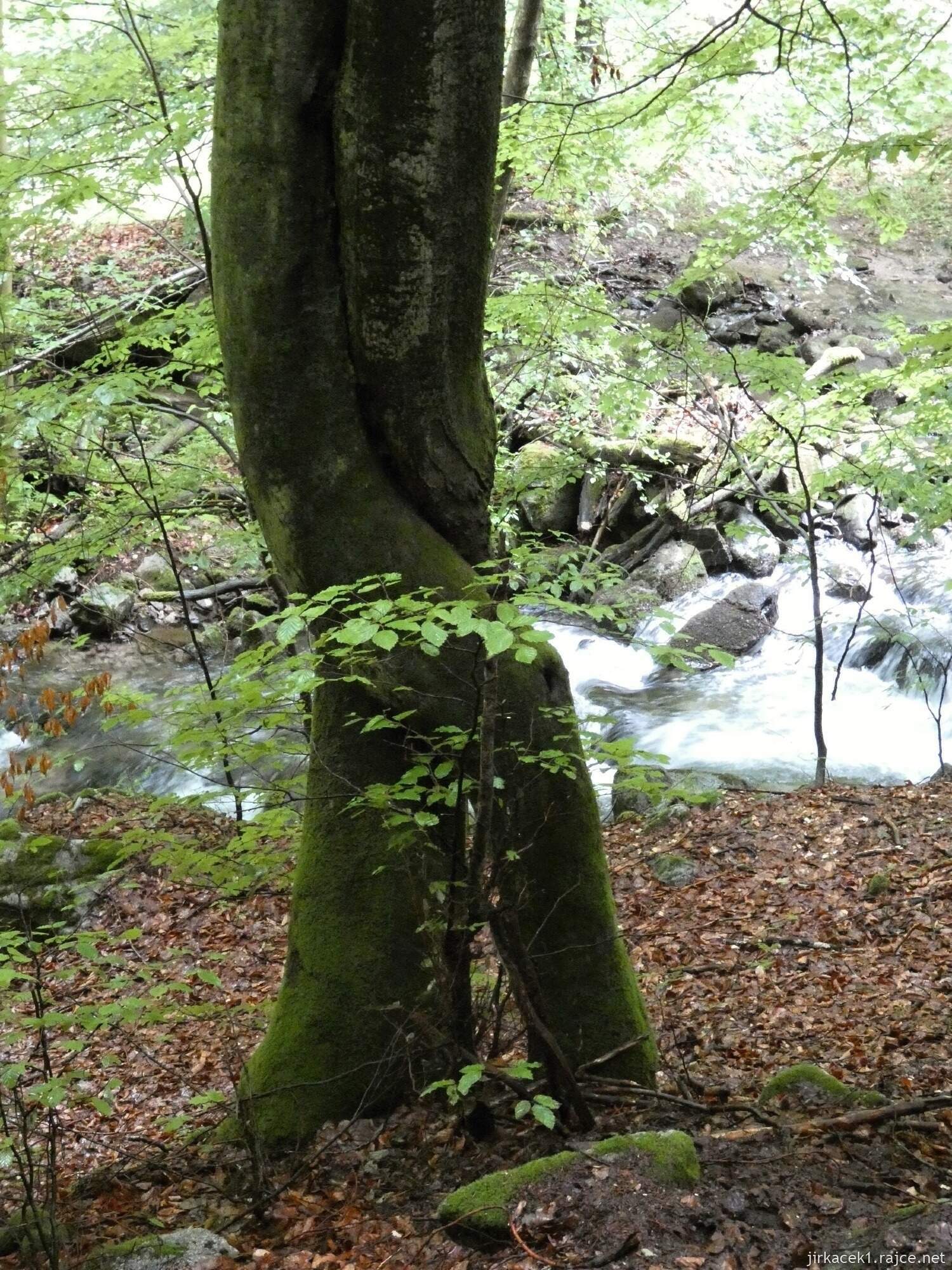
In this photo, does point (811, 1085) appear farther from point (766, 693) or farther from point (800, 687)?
point (800, 687)

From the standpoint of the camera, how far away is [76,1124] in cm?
431

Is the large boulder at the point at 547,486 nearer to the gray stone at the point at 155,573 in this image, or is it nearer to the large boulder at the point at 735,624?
the large boulder at the point at 735,624

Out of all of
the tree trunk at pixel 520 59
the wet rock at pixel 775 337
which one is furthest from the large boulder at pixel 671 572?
the tree trunk at pixel 520 59

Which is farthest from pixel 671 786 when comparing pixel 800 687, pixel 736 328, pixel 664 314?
pixel 736 328

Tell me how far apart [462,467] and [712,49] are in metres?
3.23

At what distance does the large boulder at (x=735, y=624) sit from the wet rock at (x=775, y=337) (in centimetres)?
679

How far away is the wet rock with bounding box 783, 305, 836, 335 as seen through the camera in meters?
18.5

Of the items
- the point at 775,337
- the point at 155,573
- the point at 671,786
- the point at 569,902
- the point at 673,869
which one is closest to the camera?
the point at 569,902

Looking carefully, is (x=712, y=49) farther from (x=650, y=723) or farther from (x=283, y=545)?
(x=650, y=723)

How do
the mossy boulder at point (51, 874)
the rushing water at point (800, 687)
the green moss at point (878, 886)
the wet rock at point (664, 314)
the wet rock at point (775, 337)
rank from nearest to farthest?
1. the green moss at point (878, 886)
2. the mossy boulder at point (51, 874)
3. the rushing water at point (800, 687)
4. the wet rock at point (775, 337)
5. the wet rock at point (664, 314)

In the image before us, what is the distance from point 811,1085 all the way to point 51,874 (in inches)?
233

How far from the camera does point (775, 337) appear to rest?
58.2ft

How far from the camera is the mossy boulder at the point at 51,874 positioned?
6926 millimetres

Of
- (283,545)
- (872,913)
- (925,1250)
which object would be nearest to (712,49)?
(283,545)
